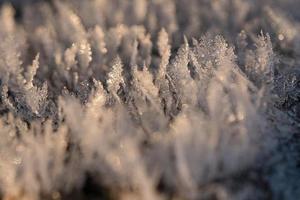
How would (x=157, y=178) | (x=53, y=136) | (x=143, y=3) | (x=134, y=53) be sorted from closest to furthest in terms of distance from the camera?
(x=157, y=178), (x=53, y=136), (x=134, y=53), (x=143, y=3)

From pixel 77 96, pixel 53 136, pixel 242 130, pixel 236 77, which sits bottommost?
pixel 242 130

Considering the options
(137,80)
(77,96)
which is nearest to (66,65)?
(77,96)

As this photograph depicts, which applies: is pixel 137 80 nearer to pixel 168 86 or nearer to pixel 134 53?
pixel 168 86

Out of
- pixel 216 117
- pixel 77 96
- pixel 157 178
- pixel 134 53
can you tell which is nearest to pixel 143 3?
pixel 134 53

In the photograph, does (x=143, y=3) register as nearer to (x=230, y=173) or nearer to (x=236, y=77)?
(x=236, y=77)

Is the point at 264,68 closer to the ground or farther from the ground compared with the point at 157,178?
farther from the ground

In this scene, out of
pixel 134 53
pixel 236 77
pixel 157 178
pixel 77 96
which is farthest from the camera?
pixel 134 53

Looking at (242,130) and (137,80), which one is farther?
(137,80)
